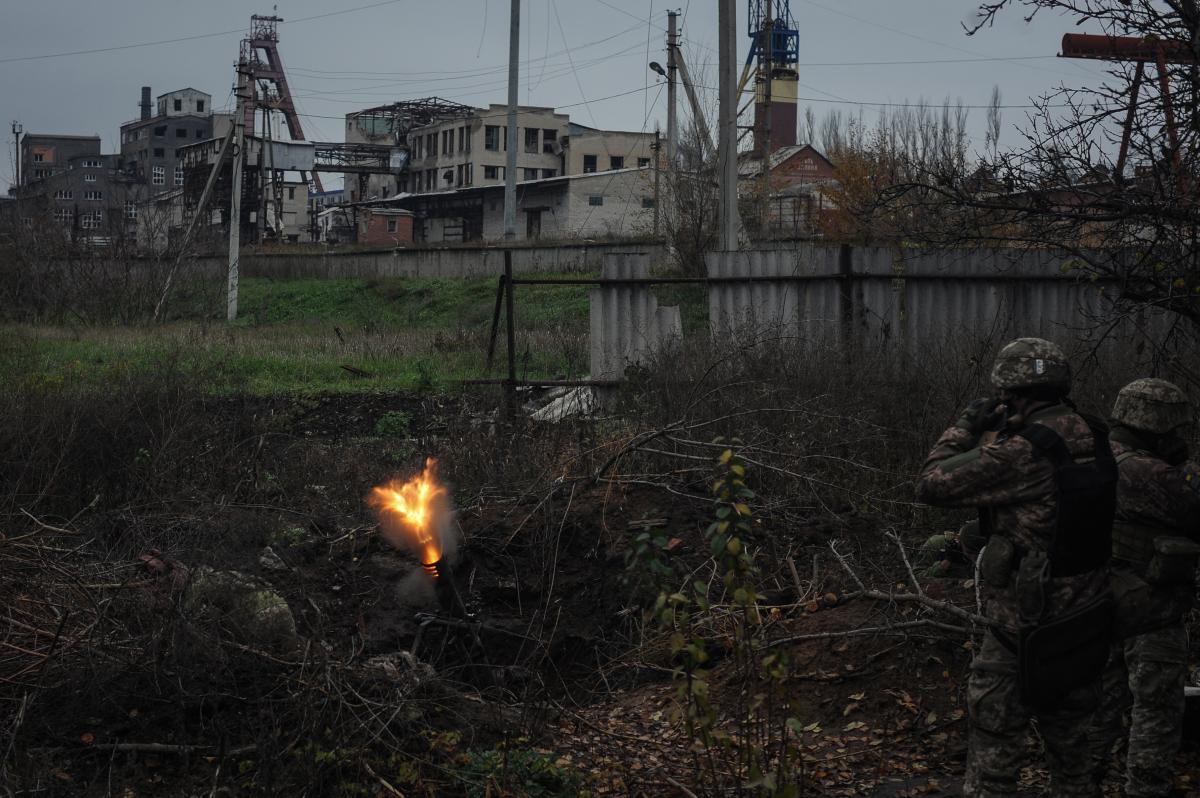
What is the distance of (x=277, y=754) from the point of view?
468 centimetres

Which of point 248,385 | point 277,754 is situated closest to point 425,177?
point 248,385

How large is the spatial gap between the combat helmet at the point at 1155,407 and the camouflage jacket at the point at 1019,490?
58 cm

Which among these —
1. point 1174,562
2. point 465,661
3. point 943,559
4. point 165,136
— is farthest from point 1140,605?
point 165,136

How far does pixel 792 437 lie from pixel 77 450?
5.80 meters

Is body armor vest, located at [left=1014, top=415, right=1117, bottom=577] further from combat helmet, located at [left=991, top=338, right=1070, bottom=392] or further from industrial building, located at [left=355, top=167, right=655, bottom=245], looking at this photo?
industrial building, located at [left=355, top=167, right=655, bottom=245]

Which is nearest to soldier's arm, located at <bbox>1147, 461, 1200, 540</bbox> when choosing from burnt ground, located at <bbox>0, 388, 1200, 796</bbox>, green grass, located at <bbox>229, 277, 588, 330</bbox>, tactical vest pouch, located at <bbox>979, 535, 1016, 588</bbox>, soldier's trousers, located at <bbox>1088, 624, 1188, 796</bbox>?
soldier's trousers, located at <bbox>1088, 624, 1188, 796</bbox>

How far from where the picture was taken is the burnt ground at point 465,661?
4914 mm

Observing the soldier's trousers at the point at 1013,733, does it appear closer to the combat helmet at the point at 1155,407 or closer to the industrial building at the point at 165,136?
the combat helmet at the point at 1155,407

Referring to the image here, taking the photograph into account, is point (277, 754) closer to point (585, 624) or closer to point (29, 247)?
point (585, 624)

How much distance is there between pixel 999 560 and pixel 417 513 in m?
3.66

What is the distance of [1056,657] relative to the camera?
4.06 m

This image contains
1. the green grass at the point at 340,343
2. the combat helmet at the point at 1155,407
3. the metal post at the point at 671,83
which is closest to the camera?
the combat helmet at the point at 1155,407

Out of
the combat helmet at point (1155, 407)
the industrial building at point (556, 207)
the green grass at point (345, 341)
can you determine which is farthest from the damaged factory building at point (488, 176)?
the combat helmet at point (1155, 407)

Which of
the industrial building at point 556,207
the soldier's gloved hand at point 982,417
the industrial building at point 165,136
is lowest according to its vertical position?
the soldier's gloved hand at point 982,417
